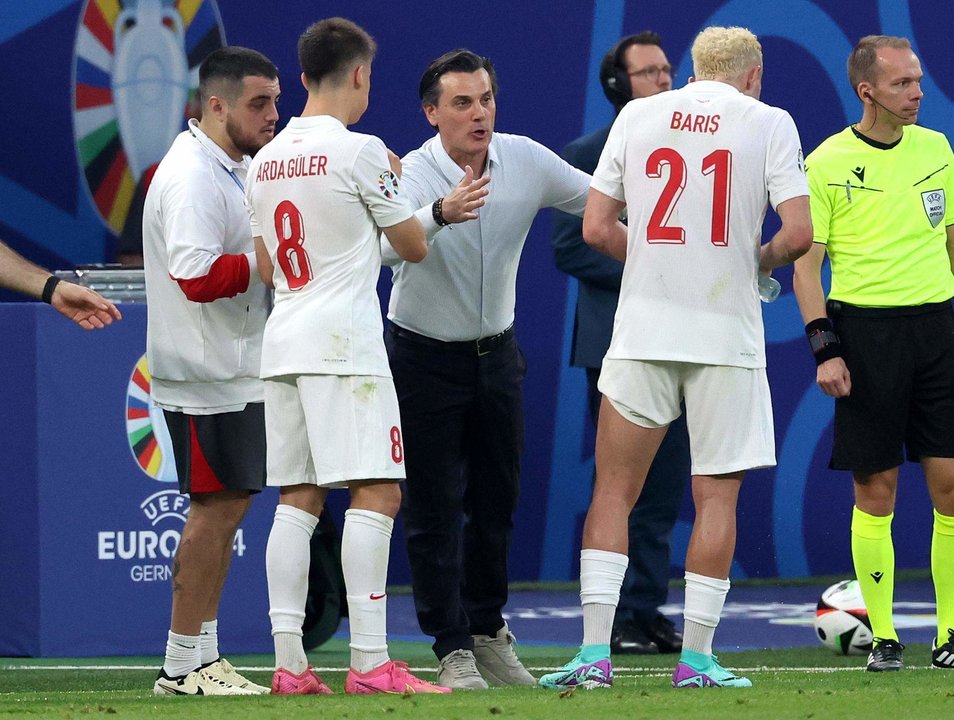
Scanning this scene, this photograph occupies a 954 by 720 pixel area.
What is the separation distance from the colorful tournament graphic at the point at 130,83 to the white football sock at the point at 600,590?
4.46m

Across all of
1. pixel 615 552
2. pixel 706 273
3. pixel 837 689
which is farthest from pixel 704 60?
pixel 837 689

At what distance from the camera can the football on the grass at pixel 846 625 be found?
6324 millimetres

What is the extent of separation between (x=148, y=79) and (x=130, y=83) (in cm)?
9

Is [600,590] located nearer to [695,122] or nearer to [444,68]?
[695,122]

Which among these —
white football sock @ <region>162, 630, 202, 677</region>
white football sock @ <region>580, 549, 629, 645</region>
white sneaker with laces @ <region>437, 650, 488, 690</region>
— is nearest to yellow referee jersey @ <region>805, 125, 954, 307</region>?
white football sock @ <region>580, 549, 629, 645</region>

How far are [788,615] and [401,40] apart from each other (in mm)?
3343

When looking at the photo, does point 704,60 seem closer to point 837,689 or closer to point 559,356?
point 837,689

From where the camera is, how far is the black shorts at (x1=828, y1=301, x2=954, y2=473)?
5.63 m

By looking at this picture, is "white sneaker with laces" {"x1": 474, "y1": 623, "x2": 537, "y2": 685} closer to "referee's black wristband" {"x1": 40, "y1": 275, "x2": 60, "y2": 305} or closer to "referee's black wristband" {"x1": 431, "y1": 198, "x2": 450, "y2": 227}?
"referee's black wristband" {"x1": 431, "y1": 198, "x2": 450, "y2": 227}

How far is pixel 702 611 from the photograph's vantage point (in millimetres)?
4652

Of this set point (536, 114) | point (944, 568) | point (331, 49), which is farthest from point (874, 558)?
point (536, 114)

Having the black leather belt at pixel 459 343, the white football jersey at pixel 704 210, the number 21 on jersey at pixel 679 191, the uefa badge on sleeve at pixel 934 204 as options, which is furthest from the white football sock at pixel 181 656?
the uefa badge on sleeve at pixel 934 204

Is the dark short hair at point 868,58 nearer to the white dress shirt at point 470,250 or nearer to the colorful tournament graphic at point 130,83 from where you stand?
the white dress shirt at point 470,250

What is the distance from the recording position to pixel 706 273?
4.68 meters
